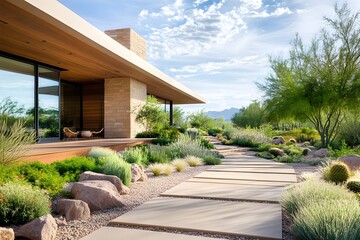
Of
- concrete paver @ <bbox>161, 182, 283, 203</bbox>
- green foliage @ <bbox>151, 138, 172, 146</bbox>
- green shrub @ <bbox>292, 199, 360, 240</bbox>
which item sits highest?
green foliage @ <bbox>151, 138, 172, 146</bbox>

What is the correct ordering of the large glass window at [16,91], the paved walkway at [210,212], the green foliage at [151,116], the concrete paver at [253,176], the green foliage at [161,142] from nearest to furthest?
1. the paved walkway at [210,212]
2. the concrete paver at [253,176]
3. the large glass window at [16,91]
4. the green foliage at [161,142]
5. the green foliage at [151,116]

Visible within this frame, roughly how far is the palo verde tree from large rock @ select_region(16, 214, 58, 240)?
428 inches

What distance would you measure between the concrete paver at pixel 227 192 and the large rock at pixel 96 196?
0.83 metres

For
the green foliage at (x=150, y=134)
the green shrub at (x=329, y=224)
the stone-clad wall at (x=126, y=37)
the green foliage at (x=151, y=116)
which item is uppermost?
the stone-clad wall at (x=126, y=37)

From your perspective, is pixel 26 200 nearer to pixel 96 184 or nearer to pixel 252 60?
pixel 96 184

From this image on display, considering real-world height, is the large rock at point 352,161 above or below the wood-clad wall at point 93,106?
below

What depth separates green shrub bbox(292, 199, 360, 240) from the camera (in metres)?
2.15

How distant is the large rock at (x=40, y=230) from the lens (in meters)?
2.45

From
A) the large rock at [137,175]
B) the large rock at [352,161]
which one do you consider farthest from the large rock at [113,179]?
the large rock at [352,161]

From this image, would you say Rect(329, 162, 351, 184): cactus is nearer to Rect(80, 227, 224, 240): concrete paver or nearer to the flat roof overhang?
Rect(80, 227, 224, 240): concrete paver

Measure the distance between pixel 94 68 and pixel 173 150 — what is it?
4.49 metres

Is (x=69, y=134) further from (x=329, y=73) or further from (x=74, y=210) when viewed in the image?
(x=329, y=73)

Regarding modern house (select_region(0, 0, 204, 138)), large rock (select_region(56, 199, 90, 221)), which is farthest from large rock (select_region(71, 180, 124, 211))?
modern house (select_region(0, 0, 204, 138))

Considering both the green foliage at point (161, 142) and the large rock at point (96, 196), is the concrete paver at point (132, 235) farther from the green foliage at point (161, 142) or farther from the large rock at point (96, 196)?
the green foliage at point (161, 142)
